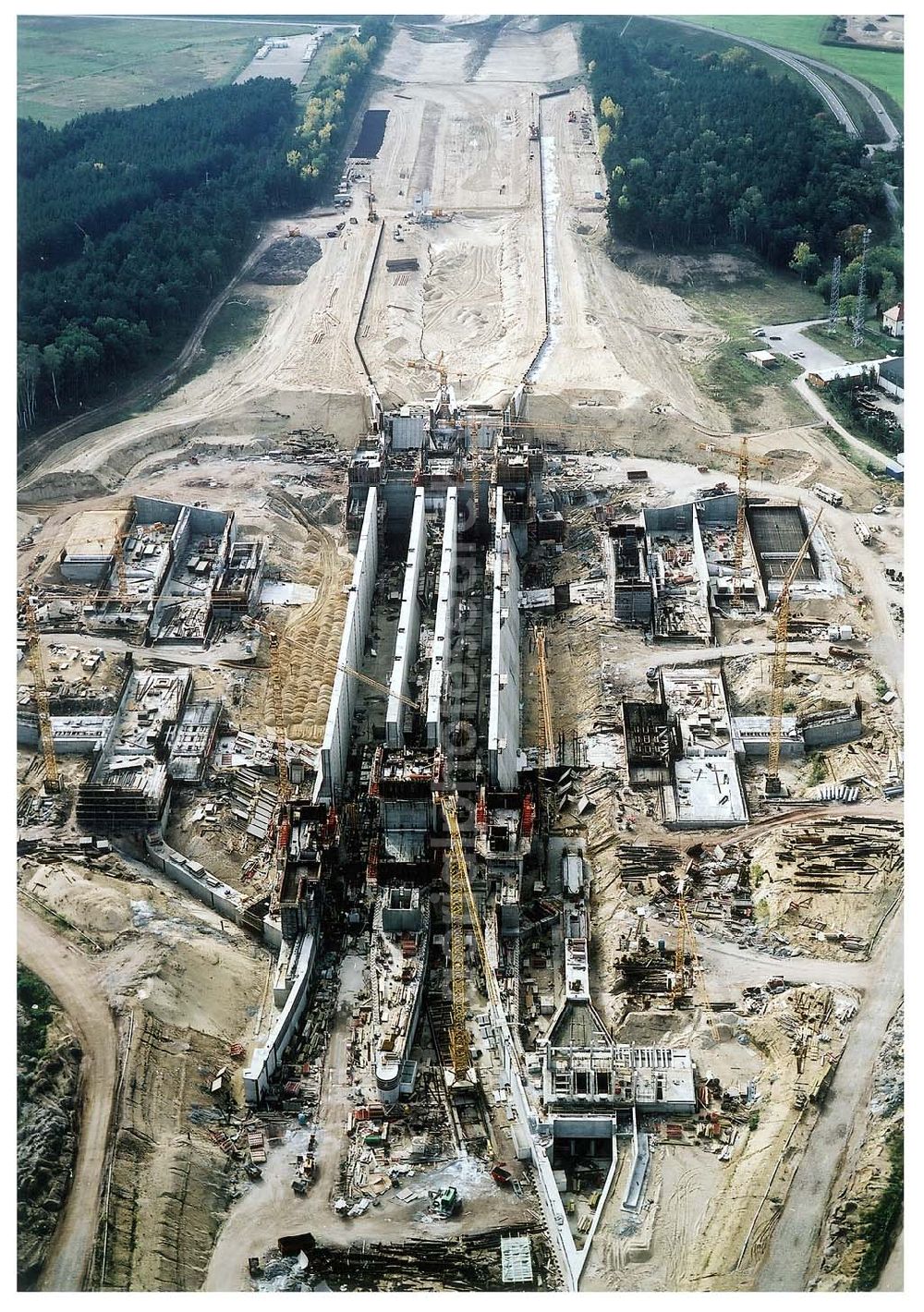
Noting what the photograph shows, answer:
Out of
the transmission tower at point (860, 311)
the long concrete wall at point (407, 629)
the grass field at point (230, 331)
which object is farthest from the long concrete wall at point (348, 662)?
the transmission tower at point (860, 311)

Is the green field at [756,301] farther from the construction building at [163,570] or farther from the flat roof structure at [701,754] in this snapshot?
the flat roof structure at [701,754]

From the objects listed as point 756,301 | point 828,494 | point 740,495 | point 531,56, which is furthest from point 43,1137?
point 531,56

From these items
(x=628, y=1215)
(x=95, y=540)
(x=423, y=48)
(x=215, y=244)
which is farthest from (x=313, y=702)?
(x=423, y=48)

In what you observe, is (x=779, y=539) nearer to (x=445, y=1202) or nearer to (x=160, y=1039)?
(x=160, y=1039)

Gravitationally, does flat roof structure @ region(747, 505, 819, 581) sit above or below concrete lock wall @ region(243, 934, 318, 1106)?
above

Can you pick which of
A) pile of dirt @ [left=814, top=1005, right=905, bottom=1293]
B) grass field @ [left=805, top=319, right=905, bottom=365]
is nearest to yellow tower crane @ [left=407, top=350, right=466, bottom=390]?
grass field @ [left=805, top=319, right=905, bottom=365]

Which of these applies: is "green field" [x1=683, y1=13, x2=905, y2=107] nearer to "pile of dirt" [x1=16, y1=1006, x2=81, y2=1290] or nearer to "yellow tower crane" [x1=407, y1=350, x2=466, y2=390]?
"yellow tower crane" [x1=407, y1=350, x2=466, y2=390]

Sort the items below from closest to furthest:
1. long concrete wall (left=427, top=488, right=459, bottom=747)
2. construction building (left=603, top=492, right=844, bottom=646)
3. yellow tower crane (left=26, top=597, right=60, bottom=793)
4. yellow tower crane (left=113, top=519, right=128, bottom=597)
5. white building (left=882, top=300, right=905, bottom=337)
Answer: long concrete wall (left=427, top=488, right=459, bottom=747) → yellow tower crane (left=26, top=597, right=60, bottom=793) → construction building (left=603, top=492, right=844, bottom=646) → yellow tower crane (left=113, top=519, right=128, bottom=597) → white building (left=882, top=300, right=905, bottom=337)

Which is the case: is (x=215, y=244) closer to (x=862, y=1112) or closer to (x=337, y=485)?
(x=337, y=485)
